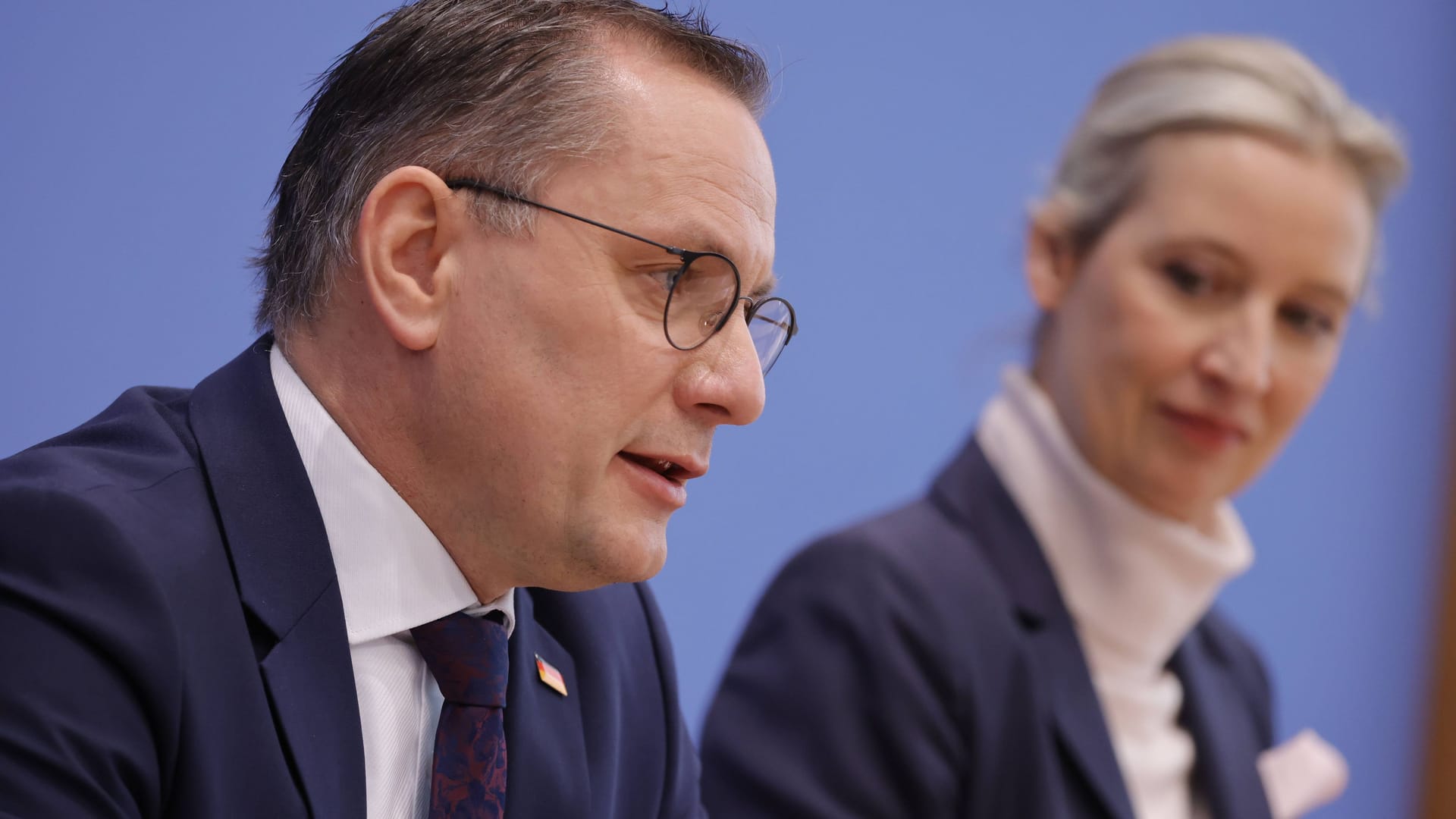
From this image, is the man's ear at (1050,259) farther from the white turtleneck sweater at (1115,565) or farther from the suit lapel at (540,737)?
the suit lapel at (540,737)

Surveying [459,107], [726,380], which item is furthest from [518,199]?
[726,380]

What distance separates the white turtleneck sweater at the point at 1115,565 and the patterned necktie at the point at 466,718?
1.04 m

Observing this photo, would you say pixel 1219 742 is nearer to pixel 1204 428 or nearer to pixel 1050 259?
pixel 1204 428

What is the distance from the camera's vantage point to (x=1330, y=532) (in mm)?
3369

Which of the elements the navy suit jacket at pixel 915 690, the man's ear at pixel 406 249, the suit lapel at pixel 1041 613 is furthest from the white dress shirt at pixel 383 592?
the suit lapel at pixel 1041 613

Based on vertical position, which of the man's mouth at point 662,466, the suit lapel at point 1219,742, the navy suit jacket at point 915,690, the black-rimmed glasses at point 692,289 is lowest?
the suit lapel at point 1219,742

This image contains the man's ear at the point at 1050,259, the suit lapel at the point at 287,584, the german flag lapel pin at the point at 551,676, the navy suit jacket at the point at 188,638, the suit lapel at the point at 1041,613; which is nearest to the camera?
the navy suit jacket at the point at 188,638

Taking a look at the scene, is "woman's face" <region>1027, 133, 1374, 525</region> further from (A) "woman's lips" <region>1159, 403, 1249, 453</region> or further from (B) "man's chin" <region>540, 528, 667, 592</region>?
(B) "man's chin" <region>540, 528, 667, 592</region>

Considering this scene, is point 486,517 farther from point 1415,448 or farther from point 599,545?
point 1415,448

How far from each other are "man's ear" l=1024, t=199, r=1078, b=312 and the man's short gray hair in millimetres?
965

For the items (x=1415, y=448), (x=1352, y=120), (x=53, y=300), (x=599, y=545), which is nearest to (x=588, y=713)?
(x=599, y=545)

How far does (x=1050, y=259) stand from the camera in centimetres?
213

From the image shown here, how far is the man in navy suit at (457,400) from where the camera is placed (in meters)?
1.08

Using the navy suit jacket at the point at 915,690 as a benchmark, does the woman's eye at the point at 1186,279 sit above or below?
above
